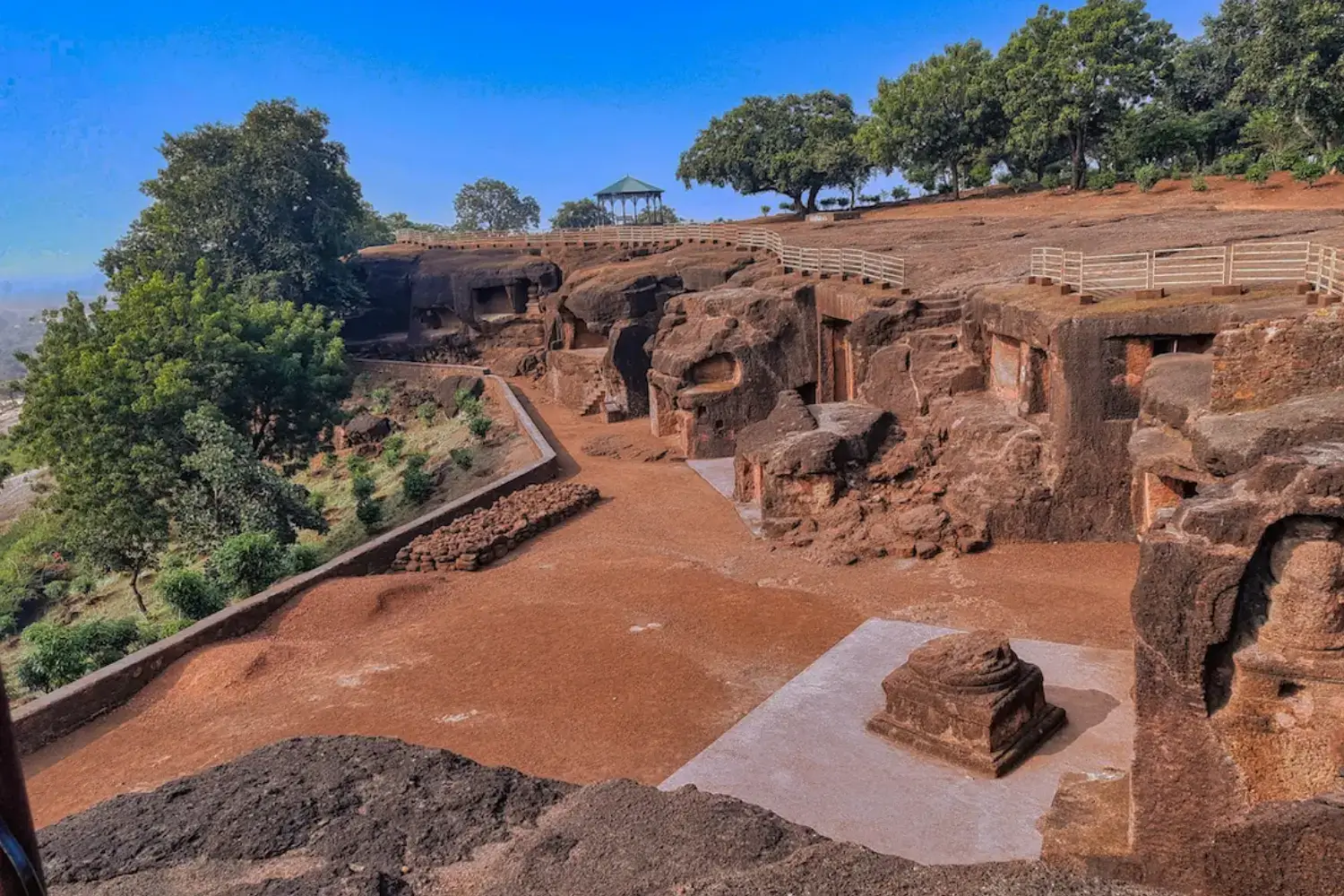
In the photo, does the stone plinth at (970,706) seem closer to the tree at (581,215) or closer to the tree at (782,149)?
the tree at (782,149)

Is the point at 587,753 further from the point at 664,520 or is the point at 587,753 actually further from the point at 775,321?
the point at 775,321

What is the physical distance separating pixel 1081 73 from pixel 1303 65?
29.1ft

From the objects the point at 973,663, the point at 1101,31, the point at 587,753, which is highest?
the point at 1101,31

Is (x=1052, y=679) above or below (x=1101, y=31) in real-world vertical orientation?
below

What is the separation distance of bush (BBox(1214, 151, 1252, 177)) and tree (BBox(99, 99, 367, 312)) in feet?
115

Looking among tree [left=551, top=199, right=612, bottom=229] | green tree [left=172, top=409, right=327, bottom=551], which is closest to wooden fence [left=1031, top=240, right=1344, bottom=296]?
green tree [left=172, top=409, right=327, bottom=551]

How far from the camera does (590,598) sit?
1320 cm

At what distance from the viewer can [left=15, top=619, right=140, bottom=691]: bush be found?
11750 mm

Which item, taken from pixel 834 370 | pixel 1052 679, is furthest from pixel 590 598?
pixel 834 370

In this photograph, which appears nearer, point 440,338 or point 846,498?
point 846,498

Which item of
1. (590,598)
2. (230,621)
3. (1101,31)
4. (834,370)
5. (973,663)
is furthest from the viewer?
(1101,31)

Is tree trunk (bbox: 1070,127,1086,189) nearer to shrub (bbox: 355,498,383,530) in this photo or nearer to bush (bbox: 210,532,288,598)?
shrub (bbox: 355,498,383,530)

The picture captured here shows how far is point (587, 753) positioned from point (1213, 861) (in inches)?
217

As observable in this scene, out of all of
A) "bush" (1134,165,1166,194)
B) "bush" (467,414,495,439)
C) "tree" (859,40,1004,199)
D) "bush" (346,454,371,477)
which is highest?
"tree" (859,40,1004,199)
